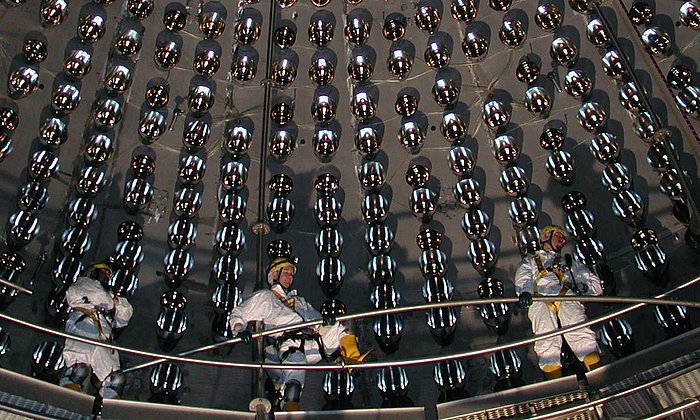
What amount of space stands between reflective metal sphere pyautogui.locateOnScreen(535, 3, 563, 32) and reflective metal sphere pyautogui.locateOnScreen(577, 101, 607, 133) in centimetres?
131

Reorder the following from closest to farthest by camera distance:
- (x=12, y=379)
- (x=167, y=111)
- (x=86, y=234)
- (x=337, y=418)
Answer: (x=12, y=379) → (x=337, y=418) → (x=86, y=234) → (x=167, y=111)

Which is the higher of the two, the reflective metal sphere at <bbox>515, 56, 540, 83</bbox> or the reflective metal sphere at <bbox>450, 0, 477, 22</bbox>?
the reflective metal sphere at <bbox>450, 0, 477, 22</bbox>

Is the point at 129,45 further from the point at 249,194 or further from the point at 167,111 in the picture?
the point at 249,194

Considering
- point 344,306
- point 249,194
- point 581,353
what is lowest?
point 581,353

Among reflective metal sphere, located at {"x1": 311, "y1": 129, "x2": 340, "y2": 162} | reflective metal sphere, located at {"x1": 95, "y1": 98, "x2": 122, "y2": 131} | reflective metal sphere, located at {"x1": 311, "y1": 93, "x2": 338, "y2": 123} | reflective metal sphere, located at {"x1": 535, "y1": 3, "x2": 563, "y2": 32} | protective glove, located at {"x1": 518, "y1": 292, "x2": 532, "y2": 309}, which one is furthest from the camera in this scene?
reflective metal sphere, located at {"x1": 311, "y1": 129, "x2": 340, "y2": 162}

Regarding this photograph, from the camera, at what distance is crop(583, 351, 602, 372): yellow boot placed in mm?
13359

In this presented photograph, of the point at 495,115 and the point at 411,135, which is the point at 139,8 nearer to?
the point at 411,135

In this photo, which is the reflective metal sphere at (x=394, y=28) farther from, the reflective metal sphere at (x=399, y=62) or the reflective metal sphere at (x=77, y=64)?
the reflective metal sphere at (x=77, y=64)

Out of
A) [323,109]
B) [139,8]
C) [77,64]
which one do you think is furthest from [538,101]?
[77,64]

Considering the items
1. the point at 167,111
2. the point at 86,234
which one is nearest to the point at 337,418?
the point at 86,234

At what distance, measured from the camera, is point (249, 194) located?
1694 centimetres

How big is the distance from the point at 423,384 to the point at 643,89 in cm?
554

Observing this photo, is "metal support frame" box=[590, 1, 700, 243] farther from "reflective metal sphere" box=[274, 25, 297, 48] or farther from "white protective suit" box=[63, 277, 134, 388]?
"white protective suit" box=[63, 277, 134, 388]

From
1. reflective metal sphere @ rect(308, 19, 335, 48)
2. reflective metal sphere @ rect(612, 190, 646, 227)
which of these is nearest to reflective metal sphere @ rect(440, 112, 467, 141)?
reflective metal sphere @ rect(308, 19, 335, 48)
